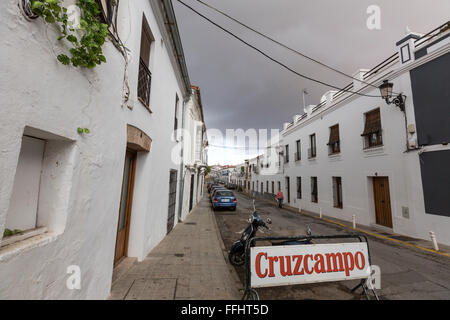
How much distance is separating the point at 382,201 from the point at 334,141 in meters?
4.40

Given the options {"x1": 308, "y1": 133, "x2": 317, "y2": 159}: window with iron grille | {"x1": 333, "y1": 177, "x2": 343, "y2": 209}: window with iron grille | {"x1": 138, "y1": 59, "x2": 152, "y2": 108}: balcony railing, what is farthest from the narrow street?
{"x1": 308, "y1": 133, "x2": 317, "y2": 159}: window with iron grille

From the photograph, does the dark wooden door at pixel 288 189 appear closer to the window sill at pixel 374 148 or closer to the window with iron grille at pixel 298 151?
the window with iron grille at pixel 298 151

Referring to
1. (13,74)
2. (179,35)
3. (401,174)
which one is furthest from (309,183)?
(13,74)

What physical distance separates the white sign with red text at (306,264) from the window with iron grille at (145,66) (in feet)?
12.6

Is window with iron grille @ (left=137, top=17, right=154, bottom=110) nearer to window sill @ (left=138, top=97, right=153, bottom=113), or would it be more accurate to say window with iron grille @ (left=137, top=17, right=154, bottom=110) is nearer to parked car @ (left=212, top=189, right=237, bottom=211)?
window sill @ (left=138, top=97, right=153, bottom=113)

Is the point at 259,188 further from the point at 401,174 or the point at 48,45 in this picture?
the point at 48,45

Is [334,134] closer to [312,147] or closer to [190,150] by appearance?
[312,147]

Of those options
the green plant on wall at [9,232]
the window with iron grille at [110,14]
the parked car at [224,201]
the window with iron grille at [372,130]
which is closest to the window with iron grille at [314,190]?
the window with iron grille at [372,130]

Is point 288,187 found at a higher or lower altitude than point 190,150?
lower

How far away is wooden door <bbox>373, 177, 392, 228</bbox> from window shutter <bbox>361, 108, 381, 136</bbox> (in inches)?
90.2

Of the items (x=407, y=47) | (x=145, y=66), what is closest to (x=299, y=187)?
(x=407, y=47)

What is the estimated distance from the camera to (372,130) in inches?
368

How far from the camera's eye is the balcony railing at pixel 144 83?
4.23 m
